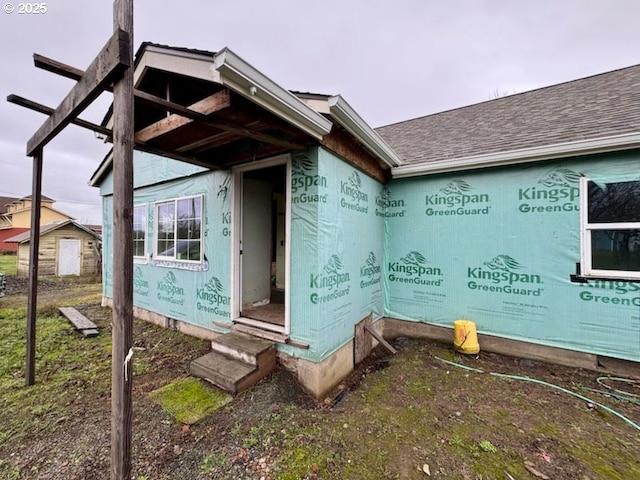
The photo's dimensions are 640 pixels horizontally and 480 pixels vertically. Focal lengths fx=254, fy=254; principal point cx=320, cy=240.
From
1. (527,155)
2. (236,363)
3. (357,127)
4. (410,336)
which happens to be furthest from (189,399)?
(527,155)

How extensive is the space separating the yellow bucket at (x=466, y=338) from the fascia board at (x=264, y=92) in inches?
129

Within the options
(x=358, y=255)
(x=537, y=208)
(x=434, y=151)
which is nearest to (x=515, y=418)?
(x=358, y=255)

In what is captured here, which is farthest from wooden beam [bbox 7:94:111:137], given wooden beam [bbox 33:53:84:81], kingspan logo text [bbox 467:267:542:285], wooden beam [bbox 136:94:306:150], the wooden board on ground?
kingspan logo text [bbox 467:267:542:285]

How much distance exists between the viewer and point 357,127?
3.05m

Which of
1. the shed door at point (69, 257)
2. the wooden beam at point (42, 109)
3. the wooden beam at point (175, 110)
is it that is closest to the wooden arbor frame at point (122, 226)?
the wooden beam at point (175, 110)

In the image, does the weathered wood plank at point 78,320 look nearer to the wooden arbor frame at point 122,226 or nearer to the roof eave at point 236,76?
the wooden arbor frame at point 122,226

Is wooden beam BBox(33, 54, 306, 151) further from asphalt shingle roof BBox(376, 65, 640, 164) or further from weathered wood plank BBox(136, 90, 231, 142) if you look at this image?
asphalt shingle roof BBox(376, 65, 640, 164)

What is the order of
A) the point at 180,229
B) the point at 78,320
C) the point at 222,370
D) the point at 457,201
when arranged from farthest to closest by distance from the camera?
the point at 78,320 < the point at 180,229 < the point at 457,201 < the point at 222,370

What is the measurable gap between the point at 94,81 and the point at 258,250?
9.54 ft

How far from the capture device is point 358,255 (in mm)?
3650

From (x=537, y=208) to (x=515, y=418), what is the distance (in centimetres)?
263

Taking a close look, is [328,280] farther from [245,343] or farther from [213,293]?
[213,293]

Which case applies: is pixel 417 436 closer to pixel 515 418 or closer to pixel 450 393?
pixel 450 393

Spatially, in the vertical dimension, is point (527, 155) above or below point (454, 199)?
A: above
